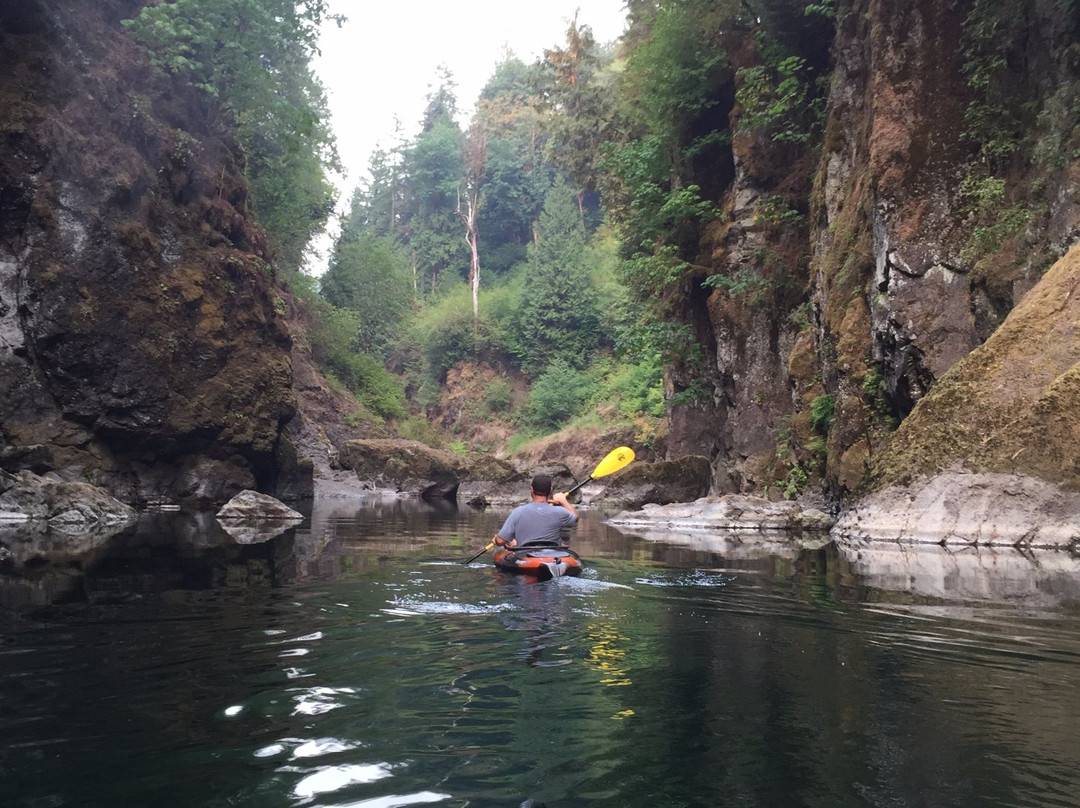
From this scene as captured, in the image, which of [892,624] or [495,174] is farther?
[495,174]

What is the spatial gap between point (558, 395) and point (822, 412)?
28.8m

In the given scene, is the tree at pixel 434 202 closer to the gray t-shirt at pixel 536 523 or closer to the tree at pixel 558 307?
the tree at pixel 558 307

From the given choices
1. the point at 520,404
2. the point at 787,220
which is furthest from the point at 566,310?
the point at 787,220

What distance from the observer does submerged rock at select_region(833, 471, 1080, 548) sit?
9617 millimetres

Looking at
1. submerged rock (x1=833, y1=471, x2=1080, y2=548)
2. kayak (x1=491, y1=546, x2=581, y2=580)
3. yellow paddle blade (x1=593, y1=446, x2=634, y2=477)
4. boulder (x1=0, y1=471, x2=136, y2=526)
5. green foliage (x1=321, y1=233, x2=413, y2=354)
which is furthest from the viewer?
green foliage (x1=321, y1=233, x2=413, y2=354)

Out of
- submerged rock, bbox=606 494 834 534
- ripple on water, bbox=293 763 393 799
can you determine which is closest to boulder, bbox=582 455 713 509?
submerged rock, bbox=606 494 834 534

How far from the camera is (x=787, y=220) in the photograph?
60.6 feet

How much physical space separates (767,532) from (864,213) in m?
5.90

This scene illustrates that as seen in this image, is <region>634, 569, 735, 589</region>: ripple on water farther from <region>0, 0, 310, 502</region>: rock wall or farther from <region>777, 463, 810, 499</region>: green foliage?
<region>0, 0, 310, 502</region>: rock wall

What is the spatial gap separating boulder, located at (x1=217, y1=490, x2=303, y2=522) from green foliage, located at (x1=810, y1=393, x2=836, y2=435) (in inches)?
397

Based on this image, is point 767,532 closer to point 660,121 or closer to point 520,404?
point 660,121

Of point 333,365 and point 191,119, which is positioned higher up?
point 191,119

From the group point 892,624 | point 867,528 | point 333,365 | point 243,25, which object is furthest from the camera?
point 333,365

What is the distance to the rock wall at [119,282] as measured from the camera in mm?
17672
